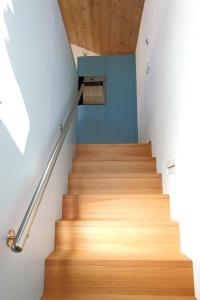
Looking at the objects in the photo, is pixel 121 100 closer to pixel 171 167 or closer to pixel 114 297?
pixel 171 167

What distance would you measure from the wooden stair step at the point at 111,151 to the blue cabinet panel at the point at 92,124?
161 centimetres

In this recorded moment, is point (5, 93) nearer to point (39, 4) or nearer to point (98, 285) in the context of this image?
point (39, 4)

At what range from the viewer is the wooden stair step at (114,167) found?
2855 mm

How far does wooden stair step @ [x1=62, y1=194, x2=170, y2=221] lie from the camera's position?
2.13m

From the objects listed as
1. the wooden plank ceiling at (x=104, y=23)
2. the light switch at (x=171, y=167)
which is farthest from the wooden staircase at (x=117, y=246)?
the wooden plank ceiling at (x=104, y=23)

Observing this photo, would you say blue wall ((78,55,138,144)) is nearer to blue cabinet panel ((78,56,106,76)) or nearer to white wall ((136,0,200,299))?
blue cabinet panel ((78,56,106,76))

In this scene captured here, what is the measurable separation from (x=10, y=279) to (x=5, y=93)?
2.60 ft

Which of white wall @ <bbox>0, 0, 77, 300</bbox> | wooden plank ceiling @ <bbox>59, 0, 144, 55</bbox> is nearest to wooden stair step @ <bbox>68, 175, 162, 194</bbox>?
white wall @ <bbox>0, 0, 77, 300</bbox>

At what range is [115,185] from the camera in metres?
2.55

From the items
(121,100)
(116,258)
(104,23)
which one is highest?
→ (104,23)

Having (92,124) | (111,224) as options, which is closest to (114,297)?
(111,224)

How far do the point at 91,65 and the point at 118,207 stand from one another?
12.7ft

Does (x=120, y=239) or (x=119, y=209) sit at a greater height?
(x=119, y=209)

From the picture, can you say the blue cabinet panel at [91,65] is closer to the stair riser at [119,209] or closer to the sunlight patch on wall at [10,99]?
the stair riser at [119,209]
